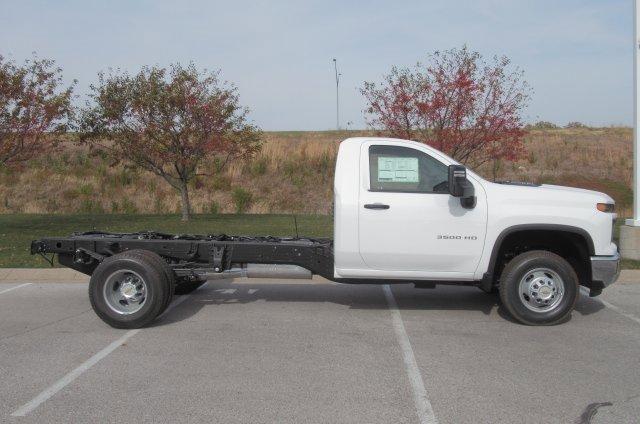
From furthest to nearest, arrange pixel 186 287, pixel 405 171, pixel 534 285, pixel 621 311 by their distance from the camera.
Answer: pixel 186 287 < pixel 621 311 < pixel 405 171 < pixel 534 285

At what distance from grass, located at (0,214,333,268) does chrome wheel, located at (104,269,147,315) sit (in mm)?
5634

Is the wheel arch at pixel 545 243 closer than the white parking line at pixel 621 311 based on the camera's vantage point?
Yes

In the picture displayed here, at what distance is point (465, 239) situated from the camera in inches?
274

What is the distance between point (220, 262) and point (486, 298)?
12.1 feet

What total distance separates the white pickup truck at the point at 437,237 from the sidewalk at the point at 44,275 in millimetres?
3159

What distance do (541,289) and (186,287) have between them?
4.67 meters

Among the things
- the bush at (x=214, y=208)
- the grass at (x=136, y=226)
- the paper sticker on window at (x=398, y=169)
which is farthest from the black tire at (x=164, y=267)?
the bush at (x=214, y=208)

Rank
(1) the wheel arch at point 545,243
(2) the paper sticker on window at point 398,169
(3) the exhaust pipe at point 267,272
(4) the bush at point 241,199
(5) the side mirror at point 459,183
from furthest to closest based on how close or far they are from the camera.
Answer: (4) the bush at point 241,199
(3) the exhaust pipe at point 267,272
(2) the paper sticker on window at point 398,169
(1) the wheel arch at point 545,243
(5) the side mirror at point 459,183

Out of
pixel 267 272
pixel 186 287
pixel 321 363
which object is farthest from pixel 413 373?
pixel 186 287

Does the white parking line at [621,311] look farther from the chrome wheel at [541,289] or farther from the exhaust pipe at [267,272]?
the exhaust pipe at [267,272]

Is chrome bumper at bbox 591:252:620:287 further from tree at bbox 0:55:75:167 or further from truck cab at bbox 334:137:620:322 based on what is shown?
tree at bbox 0:55:75:167

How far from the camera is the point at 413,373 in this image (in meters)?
5.50

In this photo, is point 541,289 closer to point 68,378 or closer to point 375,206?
point 375,206

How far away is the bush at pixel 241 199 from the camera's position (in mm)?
25266
